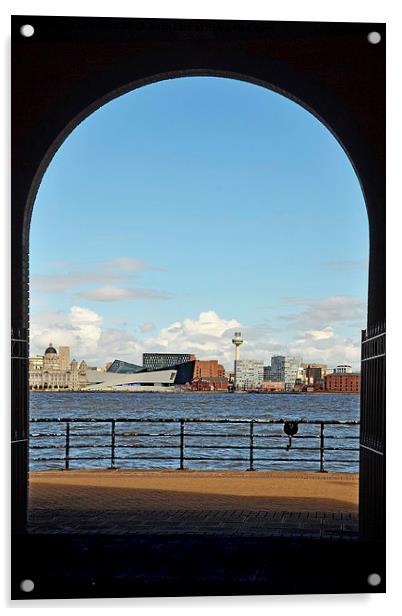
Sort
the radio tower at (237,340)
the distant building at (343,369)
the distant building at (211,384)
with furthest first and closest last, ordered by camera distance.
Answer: the distant building at (211,384) < the radio tower at (237,340) < the distant building at (343,369)

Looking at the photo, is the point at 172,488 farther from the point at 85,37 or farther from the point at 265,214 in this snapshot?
the point at 265,214

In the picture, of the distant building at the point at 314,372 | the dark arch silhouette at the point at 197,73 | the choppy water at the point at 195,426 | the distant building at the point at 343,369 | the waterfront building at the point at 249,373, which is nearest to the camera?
the dark arch silhouette at the point at 197,73

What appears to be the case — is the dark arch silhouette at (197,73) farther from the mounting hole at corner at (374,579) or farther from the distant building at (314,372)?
the distant building at (314,372)

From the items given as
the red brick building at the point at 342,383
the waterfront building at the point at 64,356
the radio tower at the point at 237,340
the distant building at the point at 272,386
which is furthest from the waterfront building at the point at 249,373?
the waterfront building at the point at 64,356

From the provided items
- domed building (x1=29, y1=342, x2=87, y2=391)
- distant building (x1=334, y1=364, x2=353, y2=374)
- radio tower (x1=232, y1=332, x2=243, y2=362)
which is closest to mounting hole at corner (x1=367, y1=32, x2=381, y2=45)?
domed building (x1=29, y1=342, x2=87, y2=391)

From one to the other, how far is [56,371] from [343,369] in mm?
15341

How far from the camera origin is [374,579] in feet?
17.4

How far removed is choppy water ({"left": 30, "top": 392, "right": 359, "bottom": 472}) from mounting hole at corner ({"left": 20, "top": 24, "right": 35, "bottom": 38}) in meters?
24.2

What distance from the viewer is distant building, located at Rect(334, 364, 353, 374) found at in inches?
1953

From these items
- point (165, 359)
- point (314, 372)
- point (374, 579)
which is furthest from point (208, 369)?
point (374, 579)

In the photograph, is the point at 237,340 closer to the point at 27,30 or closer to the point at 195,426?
the point at 195,426

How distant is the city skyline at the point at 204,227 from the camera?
161ft

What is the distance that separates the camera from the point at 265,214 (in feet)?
165

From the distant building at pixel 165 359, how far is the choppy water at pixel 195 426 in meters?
2.39
